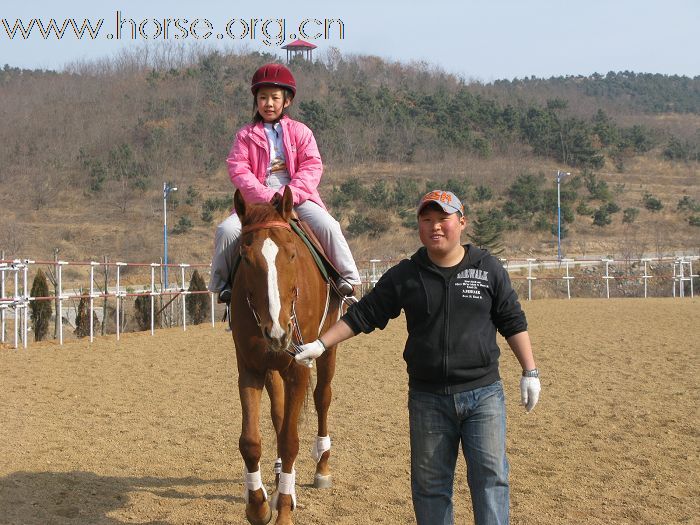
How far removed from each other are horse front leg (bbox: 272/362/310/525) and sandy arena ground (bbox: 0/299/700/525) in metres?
0.33

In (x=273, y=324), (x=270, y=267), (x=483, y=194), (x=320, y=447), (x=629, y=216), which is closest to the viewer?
(x=273, y=324)

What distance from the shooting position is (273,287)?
424cm

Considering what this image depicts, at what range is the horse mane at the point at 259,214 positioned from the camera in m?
4.66

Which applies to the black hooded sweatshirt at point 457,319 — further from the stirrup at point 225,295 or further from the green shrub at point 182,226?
the green shrub at point 182,226

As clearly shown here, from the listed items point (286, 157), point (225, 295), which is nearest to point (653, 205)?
point (286, 157)

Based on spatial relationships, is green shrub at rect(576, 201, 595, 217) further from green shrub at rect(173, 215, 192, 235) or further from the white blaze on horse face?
the white blaze on horse face

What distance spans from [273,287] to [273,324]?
8.1 inches

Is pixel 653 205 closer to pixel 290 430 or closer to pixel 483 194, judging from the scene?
pixel 483 194

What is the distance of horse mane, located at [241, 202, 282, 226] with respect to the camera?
184 inches

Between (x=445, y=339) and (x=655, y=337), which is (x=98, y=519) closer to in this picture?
(x=445, y=339)

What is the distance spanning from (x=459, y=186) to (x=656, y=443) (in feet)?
164

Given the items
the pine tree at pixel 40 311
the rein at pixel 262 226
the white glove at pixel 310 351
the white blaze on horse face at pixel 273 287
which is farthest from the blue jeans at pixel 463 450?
the pine tree at pixel 40 311

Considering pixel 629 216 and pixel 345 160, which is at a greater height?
pixel 345 160

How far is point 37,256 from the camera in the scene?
42406 millimetres
